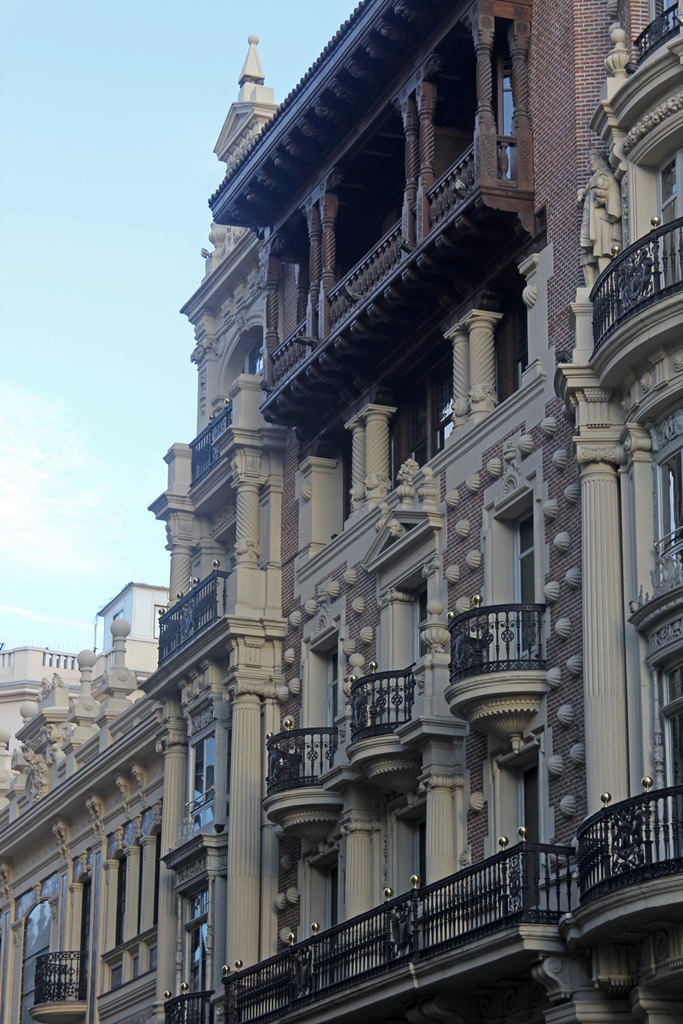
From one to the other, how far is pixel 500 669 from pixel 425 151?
912 cm

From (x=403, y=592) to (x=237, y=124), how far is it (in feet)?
51.7

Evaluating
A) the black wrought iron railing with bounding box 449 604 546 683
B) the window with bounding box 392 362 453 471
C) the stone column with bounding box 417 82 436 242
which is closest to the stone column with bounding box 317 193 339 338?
the window with bounding box 392 362 453 471

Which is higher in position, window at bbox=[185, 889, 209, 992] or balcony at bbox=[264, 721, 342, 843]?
balcony at bbox=[264, 721, 342, 843]

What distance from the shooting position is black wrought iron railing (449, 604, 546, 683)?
2789 centimetres

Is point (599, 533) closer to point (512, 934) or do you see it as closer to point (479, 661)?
point (479, 661)

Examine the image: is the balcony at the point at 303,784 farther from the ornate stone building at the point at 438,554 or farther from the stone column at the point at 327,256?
the stone column at the point at 327,256

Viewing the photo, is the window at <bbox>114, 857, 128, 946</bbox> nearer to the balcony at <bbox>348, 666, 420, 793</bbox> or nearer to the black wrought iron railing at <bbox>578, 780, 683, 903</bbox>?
the balcony at <bbox>348, 666, 420, 793</bbox>

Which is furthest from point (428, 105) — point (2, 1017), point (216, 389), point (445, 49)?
point (2, 1017)

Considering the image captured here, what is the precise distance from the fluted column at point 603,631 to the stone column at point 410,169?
7219 mm

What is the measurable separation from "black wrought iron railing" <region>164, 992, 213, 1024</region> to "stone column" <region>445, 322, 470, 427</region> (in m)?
→ 11.2

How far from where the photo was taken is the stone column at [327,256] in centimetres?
3556

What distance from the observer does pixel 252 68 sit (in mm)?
45156

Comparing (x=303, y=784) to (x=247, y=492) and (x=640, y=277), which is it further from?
(x=640, y=277)

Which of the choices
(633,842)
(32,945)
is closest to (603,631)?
(633,842)
